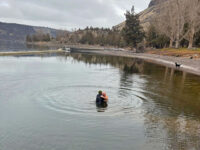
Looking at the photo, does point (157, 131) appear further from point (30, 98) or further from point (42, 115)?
point (30, 98)

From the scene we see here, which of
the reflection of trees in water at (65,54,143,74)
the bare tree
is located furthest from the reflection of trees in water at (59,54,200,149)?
the bare tree

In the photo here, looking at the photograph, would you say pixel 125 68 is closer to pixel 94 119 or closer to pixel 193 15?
pixel 94 119

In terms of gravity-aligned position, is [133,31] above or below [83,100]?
above

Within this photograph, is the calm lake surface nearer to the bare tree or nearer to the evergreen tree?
the bare tree

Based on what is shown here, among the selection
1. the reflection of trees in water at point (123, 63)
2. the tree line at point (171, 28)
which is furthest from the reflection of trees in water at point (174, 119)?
the tree line at point (171, 28)

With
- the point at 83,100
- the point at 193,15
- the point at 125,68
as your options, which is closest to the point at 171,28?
the point at 193,15

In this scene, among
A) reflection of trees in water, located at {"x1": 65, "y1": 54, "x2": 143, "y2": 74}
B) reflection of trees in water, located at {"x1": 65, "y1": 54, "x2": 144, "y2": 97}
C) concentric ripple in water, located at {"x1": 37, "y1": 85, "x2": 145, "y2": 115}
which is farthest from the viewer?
reflection of trees in water, located at {"x1": 65, "y1": 54, "x2": 143, "y2": 74}

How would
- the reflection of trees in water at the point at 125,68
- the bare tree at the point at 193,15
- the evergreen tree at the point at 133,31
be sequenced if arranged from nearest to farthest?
1. the reflection of trees in water at the point at 125,68
2. the bare tree at the point at 193,15
3. the evergreen tree at the point at 133,31

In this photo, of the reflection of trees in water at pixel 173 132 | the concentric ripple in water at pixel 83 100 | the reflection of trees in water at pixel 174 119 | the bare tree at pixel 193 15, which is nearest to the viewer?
the reflection of trees in water at pixel 173 132

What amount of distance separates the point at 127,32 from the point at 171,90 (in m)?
81.2

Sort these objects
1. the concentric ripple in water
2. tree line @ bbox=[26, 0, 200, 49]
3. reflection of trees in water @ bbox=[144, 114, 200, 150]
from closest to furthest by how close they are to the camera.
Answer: reflection of trees in water @ bbox=[144, 114, 200, 150]
the concentric ripple in water
tree line @ bbox=[26, 0, 200, 49]

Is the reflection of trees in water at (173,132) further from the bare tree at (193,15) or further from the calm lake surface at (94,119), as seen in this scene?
the bare tree at (193,15)

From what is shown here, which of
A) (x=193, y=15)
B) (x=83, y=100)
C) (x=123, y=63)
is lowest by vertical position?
(x=123, y=63)

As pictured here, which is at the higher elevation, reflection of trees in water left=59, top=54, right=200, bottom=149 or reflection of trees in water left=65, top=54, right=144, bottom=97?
reflection of trees in water left=59, top=54, right=200, bottom=149
